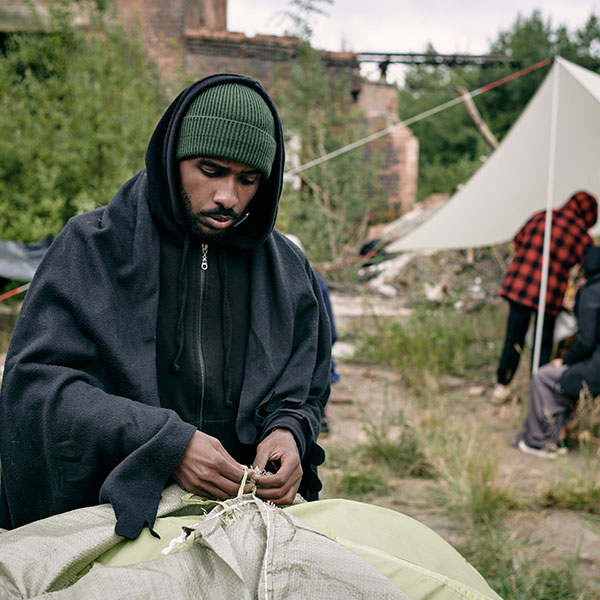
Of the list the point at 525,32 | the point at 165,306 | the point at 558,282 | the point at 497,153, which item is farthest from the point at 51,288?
the point at 525,32

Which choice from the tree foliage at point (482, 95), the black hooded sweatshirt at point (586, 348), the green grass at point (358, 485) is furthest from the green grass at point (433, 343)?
the tree foliage at point (482, 95)

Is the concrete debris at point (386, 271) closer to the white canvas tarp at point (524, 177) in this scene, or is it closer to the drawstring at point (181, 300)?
the white canvas tarp at point (524, 177)

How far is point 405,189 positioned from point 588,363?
808 centimetres

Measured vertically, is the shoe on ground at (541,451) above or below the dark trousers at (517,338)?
below

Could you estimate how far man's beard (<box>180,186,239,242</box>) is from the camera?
171 cm

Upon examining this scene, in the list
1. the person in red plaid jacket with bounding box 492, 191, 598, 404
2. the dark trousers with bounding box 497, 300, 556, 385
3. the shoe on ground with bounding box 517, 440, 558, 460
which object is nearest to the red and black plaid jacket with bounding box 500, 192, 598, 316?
the person in red plaid jacket with bounding box 492, 191, 598, 404

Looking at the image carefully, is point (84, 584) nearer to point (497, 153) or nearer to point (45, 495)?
point (45, 495)

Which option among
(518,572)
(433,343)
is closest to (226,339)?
(518,572)

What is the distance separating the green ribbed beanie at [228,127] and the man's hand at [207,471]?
68 cm

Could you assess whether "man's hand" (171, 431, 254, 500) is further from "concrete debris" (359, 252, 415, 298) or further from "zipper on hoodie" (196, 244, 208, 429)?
"concrete debris" (359, 252, 415, 298)

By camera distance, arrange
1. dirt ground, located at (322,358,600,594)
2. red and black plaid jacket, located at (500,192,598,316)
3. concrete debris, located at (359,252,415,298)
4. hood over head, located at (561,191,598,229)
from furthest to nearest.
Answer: concrete debris, located at (359,252,415,298) → hood over head, located at (561,191,598,229) → red and black plaid jacket, located at (500,192,598,316) → dirt ground, located at (322,358,600,594)

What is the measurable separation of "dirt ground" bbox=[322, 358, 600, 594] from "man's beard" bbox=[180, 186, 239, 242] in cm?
197

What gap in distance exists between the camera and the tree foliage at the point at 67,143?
6.71m

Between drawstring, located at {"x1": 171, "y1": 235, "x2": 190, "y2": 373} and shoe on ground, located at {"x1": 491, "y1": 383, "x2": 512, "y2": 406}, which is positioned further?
shoe on ground, located at {"x1": 491, "y1": 383, "x2": 512, "y2": 406}
